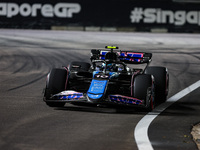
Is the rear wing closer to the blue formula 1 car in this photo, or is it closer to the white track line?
the blue formula 1 car

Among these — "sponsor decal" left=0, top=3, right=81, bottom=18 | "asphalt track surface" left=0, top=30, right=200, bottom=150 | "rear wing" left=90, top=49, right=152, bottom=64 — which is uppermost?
"sponsor decal" left=0, top=3, right=81, bottom=18

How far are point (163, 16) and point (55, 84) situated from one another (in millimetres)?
21984

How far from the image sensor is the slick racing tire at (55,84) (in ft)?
33.0

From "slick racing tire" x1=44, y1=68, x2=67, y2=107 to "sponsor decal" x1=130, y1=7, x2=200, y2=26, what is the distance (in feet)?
70.7

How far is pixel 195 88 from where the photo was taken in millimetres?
13227

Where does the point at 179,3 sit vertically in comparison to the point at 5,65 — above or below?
above

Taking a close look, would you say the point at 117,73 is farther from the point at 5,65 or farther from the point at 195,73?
the point at 5,65

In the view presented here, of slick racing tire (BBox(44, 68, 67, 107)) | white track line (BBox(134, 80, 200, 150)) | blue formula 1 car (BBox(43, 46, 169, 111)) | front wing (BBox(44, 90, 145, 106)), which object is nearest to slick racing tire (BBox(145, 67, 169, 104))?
blue formula 1 car (BBox(43, 46, 169, 111))

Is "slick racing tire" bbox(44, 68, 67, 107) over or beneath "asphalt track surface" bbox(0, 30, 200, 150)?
over

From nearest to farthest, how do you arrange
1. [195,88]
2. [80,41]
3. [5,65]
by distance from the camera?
[195,88] < [5,65] < [80,41]

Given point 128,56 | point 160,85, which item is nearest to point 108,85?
point 160,85

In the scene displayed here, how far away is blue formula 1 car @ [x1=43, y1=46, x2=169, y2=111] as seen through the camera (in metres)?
9.71

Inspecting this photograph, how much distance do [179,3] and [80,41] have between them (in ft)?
25.5

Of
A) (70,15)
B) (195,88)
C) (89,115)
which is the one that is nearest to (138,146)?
(89,115)
